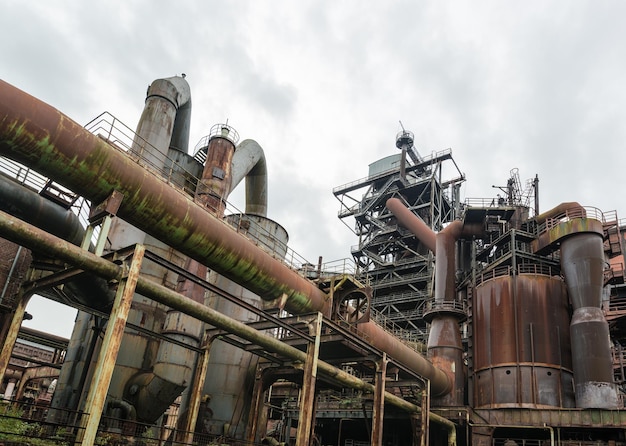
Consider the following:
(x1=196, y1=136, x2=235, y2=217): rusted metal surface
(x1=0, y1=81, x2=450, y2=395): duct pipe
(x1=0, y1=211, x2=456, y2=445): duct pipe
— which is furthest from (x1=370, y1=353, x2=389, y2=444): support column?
(x1=196, y1=136, x2=235, y2=217): rusted metal surface

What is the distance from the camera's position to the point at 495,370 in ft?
79.5

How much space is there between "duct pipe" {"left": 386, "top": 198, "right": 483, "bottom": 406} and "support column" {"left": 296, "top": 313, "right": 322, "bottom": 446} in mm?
13066

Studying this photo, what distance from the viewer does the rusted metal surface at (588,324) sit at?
21219 millimetres

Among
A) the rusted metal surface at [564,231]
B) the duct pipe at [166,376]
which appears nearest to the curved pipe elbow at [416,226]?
the rusted metal surface at [564,231]

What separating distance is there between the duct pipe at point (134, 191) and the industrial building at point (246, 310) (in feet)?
0.12

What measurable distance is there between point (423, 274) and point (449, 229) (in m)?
14.5

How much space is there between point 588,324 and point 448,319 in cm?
668

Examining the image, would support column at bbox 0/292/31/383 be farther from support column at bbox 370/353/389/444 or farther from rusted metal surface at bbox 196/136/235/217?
support column at bbox 370/353/389/444

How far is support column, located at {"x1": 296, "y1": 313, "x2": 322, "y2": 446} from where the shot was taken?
44.1 ft

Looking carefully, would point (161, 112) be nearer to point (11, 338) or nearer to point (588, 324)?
point (11, 338)

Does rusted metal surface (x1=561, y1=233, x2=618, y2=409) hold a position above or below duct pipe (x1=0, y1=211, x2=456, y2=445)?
above

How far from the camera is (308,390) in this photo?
13812mm

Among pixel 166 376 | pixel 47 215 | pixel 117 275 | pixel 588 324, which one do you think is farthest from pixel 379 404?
pixel 47 215

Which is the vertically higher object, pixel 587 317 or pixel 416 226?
pixel 416 226
